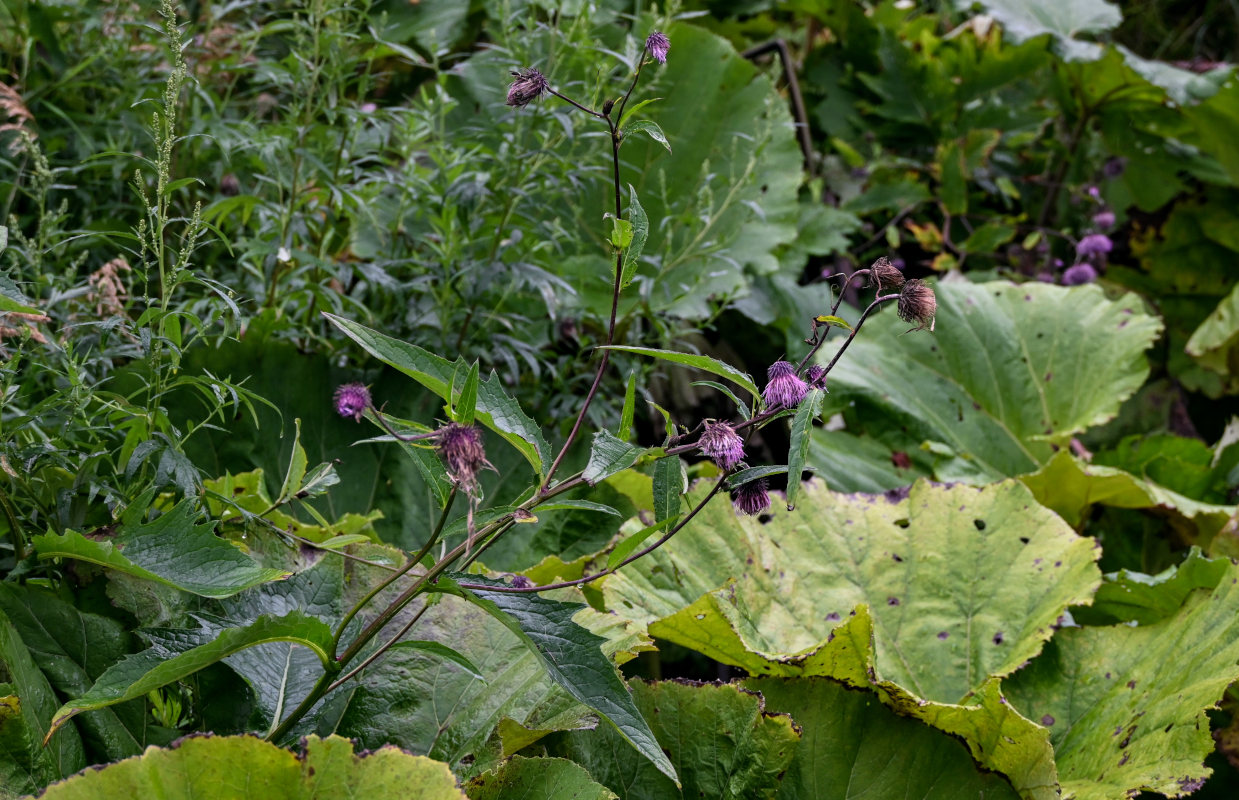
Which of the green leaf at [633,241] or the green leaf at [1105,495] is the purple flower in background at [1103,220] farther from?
the green leaf at [633,241]

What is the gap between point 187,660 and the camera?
66cm

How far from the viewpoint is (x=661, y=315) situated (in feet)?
5.66

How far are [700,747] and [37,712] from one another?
0.57m

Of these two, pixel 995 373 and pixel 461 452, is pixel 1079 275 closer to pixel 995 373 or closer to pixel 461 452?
pixel 995 373

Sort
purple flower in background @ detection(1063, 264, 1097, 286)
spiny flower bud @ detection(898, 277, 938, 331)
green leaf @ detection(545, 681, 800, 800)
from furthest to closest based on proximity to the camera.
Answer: purple flower in background @ detection(1063, 264, 1097, 286) < green leaf @ detection(545, 681, 800, 800) < spiny flower bud @ detection(898, 277, 938, 331)

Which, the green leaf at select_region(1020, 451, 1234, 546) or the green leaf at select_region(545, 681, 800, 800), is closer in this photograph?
the green leaf at select_region(545, 681, 800, 800)

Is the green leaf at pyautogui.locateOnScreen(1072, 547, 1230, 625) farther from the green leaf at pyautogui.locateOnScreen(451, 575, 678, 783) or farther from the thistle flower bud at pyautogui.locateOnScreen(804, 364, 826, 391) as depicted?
the green leaf at pyautogui.locateOnScreen(451, 575, 678, 783)

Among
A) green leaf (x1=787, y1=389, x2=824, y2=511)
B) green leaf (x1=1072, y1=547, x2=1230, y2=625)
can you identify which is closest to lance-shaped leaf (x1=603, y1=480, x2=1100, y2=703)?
green leaf (x1=1072, y1=547, x2=1230, y2=625)

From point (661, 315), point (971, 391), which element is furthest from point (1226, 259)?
point (661, 315)

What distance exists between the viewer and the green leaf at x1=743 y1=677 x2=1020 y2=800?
103 centimetres

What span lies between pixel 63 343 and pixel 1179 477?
6.03 ft

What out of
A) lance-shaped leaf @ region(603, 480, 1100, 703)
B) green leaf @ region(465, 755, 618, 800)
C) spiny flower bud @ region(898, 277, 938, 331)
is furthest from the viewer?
lance-shaped leaf @ region(603, 480, 1100, 703)

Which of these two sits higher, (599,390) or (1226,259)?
(599,390)

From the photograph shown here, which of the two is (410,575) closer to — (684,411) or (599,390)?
(599,390)
